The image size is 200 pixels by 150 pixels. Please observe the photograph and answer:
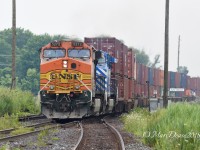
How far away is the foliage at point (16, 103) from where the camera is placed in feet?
74.6

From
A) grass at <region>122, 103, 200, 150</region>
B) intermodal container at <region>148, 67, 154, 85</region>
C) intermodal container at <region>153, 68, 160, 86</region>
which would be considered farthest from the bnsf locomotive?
intermodal container at <region>153, 68, 160, 86</region>

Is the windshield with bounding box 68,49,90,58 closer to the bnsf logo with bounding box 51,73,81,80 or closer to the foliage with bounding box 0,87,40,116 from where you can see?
the bnsf logo with bounding box 51,73,81,80

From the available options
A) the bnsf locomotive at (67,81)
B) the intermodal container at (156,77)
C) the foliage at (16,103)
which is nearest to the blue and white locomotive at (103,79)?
the bnsf locomotive at (67,81)

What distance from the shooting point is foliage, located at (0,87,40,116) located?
895 inches

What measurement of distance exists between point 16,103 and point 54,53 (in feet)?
18.5

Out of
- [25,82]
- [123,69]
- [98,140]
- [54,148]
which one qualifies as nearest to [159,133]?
[98,140]

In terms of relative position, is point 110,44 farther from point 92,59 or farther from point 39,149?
point 39,149

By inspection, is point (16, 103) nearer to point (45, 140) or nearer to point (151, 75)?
point (45, 140)

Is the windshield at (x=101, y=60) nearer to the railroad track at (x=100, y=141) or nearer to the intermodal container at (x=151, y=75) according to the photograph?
the railroad track at (x=100, y=141)

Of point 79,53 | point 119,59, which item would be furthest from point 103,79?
point 119,59

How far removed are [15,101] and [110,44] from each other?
19.9 ft

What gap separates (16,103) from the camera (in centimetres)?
2427

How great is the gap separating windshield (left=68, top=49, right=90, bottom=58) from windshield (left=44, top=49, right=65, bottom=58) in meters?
0.35

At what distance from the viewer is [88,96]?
757 inches
